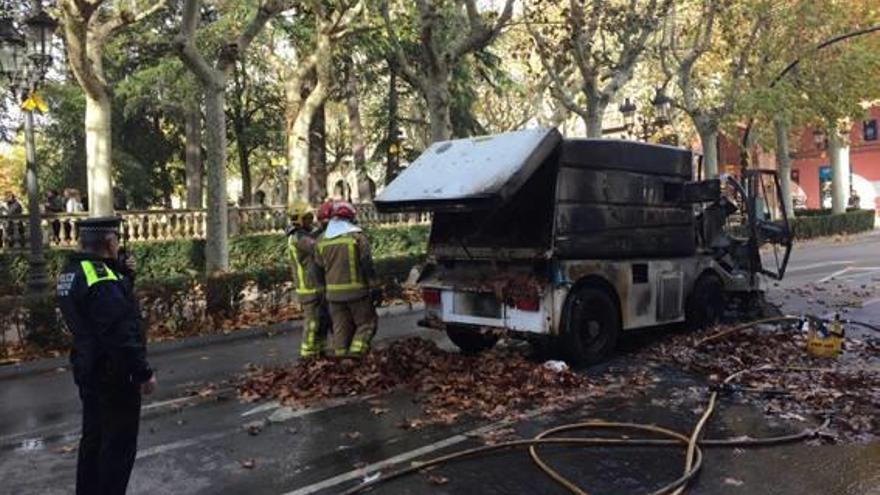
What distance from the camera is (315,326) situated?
9156mm

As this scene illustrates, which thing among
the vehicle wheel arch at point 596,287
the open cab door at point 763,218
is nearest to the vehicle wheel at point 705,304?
the open cab door at point 763,218

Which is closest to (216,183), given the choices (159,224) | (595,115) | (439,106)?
(439,106)

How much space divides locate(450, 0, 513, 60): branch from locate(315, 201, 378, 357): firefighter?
8522 millimetres

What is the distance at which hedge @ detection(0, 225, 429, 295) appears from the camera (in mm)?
17484

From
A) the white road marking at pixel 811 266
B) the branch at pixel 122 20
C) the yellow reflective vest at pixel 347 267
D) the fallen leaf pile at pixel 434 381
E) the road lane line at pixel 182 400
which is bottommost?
the road lane line at pixel 182 400

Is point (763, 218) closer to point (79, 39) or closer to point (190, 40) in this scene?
point (190, 40)

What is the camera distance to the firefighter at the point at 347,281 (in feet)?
28.2

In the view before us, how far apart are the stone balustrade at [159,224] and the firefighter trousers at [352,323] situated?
6.44 meters

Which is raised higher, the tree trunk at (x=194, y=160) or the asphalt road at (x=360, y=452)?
the tree trunk at (x=194, y=160)

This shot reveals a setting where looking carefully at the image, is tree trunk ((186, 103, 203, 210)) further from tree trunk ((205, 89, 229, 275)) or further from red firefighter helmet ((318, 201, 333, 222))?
red firefighter helmet ((318, 201, 333, 222))

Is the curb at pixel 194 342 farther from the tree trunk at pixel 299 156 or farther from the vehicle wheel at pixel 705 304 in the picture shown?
the tree trunk at pixel 299 156

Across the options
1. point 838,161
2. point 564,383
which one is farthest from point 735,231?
point 838,161

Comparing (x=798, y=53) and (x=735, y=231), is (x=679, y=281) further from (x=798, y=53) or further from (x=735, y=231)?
(x=798, y=53)

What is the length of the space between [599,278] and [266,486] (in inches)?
185
